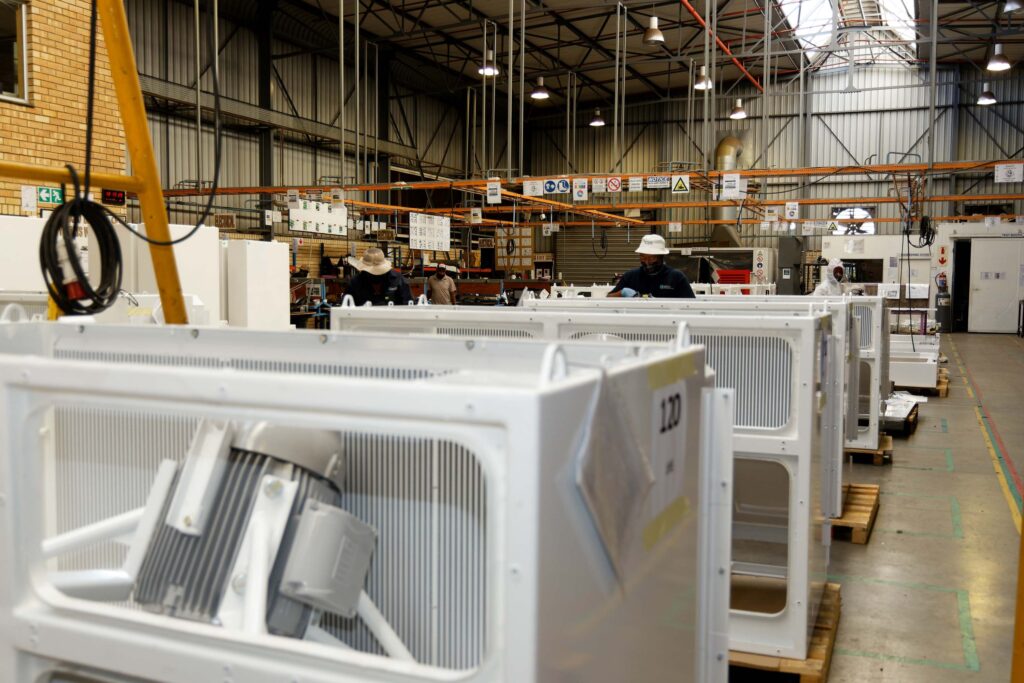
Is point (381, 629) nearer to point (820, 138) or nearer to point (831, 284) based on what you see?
point (831, 284)

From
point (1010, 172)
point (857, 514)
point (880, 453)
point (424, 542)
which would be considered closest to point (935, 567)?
point (857, 514)

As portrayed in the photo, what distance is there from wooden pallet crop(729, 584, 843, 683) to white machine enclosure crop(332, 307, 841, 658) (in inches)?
1.5

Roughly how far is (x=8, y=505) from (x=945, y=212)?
26580 millimetres

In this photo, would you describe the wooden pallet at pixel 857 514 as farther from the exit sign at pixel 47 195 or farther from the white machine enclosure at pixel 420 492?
the exit sign at pixel 47 195

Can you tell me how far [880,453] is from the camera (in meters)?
8.22

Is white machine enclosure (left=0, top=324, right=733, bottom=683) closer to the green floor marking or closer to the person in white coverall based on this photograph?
the green floor marking

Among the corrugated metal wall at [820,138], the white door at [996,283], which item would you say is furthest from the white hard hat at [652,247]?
the white door at [996,283]

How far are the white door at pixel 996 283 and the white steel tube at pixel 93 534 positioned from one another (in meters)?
24.1

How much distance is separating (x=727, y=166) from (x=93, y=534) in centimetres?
2239

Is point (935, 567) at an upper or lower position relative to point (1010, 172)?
lower

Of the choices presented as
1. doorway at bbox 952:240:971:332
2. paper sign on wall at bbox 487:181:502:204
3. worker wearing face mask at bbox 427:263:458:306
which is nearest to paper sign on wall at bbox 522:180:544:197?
paper sign on wall at bbox 487:181:502:204

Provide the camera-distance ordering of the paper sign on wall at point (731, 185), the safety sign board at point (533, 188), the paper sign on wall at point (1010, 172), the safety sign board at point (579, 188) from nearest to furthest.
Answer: the paper sign on wall at point (1010, 172) → the paper sign on wall at point (731, 185) → the safety sign board at point (579, 188) → the safety sign board at point (533, 188)

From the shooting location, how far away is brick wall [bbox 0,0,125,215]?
855 centimetres

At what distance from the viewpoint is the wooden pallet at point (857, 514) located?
5.88m
